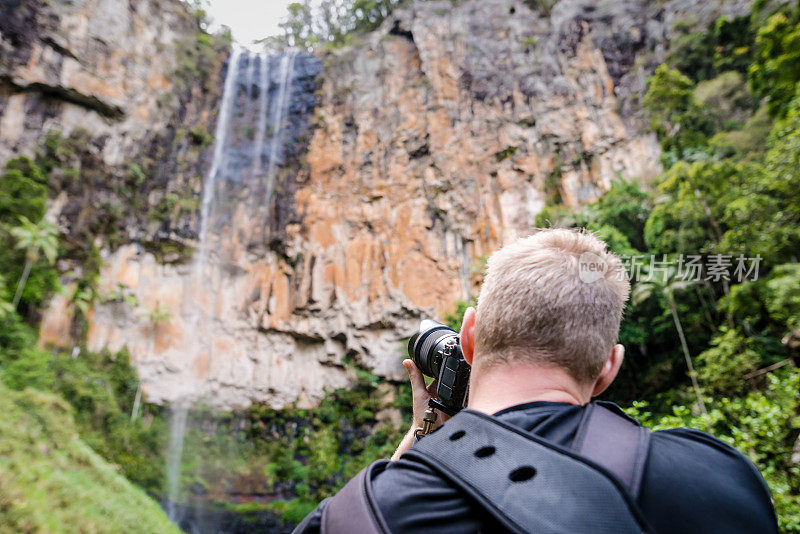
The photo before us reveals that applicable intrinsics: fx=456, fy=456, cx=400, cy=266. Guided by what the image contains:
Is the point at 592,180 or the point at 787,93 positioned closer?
the point at 787,93

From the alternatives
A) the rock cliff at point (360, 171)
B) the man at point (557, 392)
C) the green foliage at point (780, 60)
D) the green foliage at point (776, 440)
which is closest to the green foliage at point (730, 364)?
the green foliage at point (776, 440)

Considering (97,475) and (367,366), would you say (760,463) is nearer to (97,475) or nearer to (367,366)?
(97,475)

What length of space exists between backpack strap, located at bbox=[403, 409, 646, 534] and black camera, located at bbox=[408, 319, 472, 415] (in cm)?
35

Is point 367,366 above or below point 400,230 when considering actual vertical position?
below

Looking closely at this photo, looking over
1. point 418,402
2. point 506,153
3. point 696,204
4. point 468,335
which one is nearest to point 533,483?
point 468,335

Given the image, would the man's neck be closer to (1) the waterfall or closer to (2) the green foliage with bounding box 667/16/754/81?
(1) the waterfall

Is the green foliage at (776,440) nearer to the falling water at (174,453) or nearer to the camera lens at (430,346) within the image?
the camera lens at (430,346)

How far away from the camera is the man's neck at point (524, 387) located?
0.77m

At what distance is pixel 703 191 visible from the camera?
8609mm

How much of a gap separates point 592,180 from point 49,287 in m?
15.6

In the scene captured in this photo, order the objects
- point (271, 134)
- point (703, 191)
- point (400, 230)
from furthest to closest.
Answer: point (271, 134)
point (400, 230)
point (703, 191)

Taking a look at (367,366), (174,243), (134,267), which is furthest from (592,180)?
(134,267)

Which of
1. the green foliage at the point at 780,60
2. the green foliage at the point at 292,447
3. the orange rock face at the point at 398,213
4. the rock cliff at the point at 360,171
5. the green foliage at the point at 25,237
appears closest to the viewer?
the green foliage at the point at 780,60

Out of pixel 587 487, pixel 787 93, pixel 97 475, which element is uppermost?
pixel 787 93
